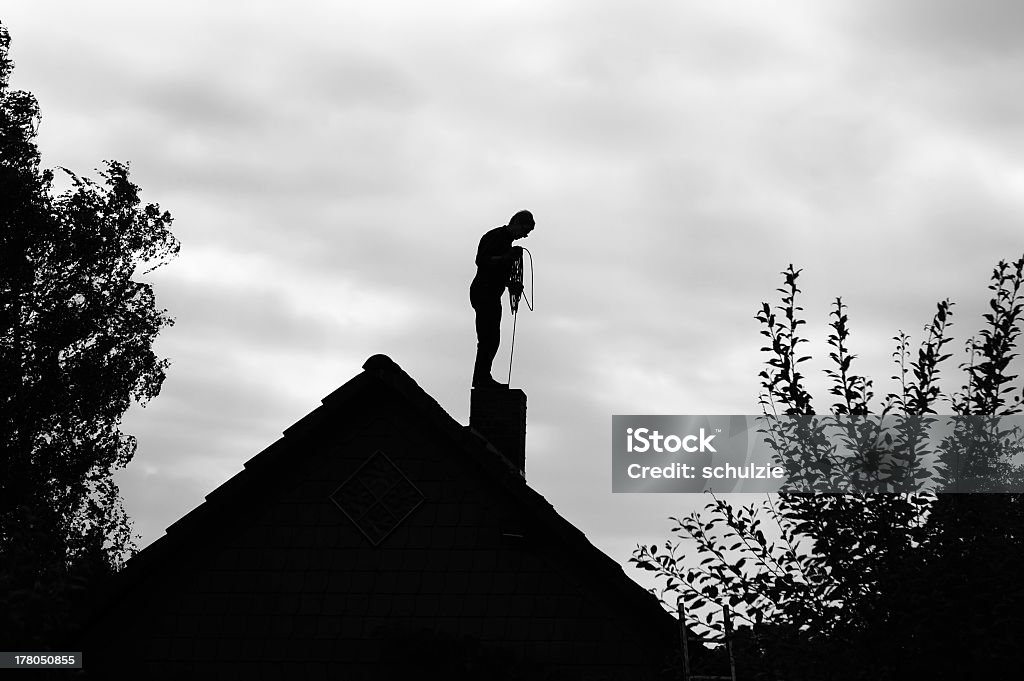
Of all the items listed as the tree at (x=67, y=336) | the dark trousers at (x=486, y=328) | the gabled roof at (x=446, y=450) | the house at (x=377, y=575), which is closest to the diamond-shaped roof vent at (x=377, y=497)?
the house at (x=377, y=575)

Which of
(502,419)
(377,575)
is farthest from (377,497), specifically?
(502,419)

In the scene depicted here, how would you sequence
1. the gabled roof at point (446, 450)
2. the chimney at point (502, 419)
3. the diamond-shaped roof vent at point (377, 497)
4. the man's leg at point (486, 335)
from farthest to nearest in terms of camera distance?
1. the man's leg at point (486, 335)
2. the chimney at point (502, 419)
3. the diamond-shaped roof vent at point (377, 497)
4. the gabled roof at point (446, 450)

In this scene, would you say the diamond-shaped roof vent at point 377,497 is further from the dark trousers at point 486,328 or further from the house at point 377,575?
the dark trousers at point 486,328

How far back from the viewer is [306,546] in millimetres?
14148

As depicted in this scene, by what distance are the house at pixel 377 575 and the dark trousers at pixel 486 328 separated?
282cm

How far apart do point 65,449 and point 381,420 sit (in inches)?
573

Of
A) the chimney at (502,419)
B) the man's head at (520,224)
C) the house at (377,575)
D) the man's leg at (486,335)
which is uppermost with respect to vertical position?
the man's head at (520,224)

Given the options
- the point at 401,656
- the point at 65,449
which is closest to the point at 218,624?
the point at 401,656

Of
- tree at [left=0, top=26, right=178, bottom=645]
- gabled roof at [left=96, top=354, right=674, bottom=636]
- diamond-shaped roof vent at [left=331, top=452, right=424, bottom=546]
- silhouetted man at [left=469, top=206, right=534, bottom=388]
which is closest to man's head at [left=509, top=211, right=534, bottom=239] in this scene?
silhouetted man at [left=469, top=206, right=534, bottom=388]

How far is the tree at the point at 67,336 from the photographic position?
83.9 feet

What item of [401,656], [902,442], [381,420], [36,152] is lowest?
[401,656]

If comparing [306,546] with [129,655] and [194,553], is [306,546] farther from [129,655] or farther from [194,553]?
[129,655]

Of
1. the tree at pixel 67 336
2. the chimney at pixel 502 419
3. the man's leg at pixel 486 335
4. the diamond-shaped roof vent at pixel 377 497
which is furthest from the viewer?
the tree at pixel 67 336

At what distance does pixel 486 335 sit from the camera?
1742cm
